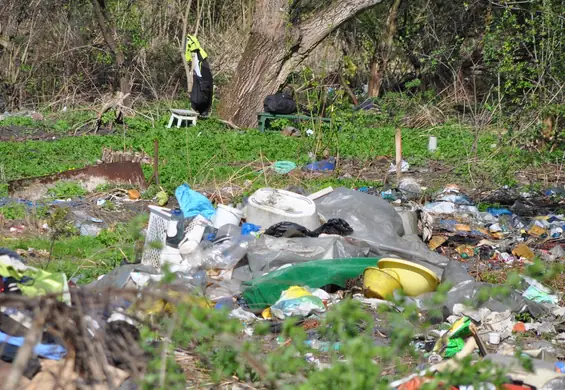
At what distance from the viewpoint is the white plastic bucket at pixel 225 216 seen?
8000mm

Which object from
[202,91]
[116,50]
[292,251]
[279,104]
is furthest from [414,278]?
[116,50]

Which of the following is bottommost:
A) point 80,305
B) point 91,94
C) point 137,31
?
point 91,94

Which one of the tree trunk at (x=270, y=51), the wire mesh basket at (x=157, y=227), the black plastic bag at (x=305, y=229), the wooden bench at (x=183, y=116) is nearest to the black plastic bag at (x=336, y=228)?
the black plastic bag at (x=305, y=229)

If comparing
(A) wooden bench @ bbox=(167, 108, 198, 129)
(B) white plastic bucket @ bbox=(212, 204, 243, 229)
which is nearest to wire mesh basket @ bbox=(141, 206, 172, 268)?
(B) white plastic bucket @ bbox=(212, 204, 243, 229)

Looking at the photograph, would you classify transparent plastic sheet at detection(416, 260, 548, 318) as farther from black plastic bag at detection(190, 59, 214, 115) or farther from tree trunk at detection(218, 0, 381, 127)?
black plastic bag at detection(190, 59, 214, 115)

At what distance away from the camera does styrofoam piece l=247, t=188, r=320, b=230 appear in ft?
25.8

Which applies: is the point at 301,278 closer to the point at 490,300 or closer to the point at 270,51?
the point at 490,300

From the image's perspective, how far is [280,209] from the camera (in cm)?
805

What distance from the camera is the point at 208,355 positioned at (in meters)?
3.45

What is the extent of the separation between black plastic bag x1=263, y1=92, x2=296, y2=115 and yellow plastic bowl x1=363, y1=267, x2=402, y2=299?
30.6ft

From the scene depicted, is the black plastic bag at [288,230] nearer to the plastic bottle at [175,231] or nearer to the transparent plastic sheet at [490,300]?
the plastic bottle at [175,231]

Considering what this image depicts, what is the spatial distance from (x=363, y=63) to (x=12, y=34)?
7.88 meters

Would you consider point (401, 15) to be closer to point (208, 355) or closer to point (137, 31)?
point (137, 31)

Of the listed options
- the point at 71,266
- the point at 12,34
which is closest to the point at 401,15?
the point at 12,34
